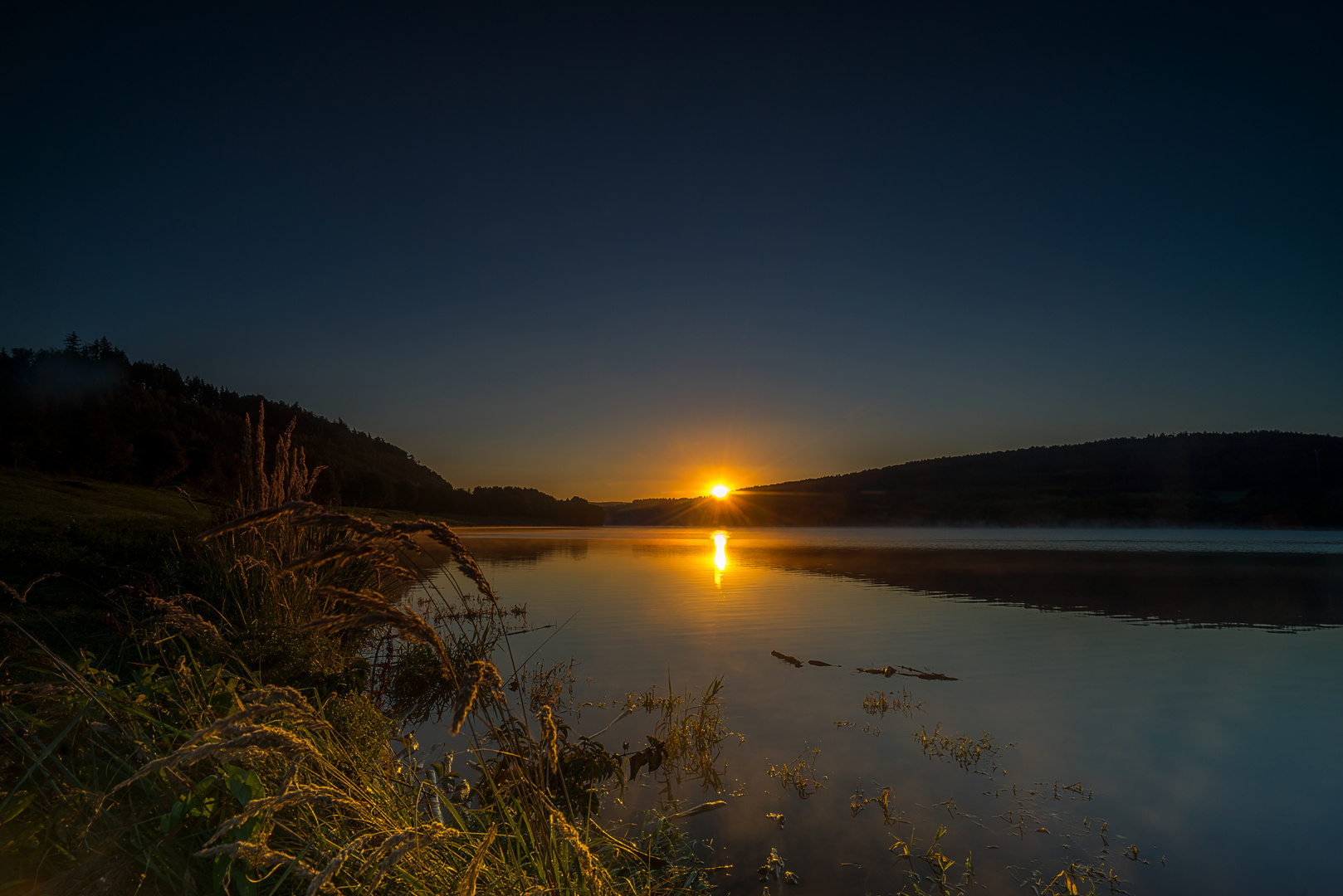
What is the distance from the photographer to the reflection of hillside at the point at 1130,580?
566 inches

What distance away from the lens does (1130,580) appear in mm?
20422

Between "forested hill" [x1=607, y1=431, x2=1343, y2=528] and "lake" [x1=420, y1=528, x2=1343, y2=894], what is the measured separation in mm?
54166

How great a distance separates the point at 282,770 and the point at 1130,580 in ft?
79.5

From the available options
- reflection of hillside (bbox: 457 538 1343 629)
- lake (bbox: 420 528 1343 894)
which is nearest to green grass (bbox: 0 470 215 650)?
lake (bbox: 420 528 1343 894)

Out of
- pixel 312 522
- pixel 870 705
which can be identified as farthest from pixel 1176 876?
pixel 312 522

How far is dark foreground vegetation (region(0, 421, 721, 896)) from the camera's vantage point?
1.54 m

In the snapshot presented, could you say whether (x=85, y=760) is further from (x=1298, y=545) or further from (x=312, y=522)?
(x=1298, y=545)

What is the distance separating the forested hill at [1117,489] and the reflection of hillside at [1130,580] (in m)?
37.4

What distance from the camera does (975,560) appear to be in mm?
28781

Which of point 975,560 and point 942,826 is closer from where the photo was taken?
point 942,826

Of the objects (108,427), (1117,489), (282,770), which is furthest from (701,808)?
(1117,489)

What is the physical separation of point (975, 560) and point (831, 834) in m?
27.3

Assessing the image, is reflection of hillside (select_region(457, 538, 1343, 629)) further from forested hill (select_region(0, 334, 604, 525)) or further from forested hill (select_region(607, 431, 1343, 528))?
forested hill (select_region(607, 431, 1343, 528))

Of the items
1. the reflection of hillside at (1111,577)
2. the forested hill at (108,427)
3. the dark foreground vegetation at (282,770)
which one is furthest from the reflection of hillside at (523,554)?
the dark foreground vegetation at (282,770)
